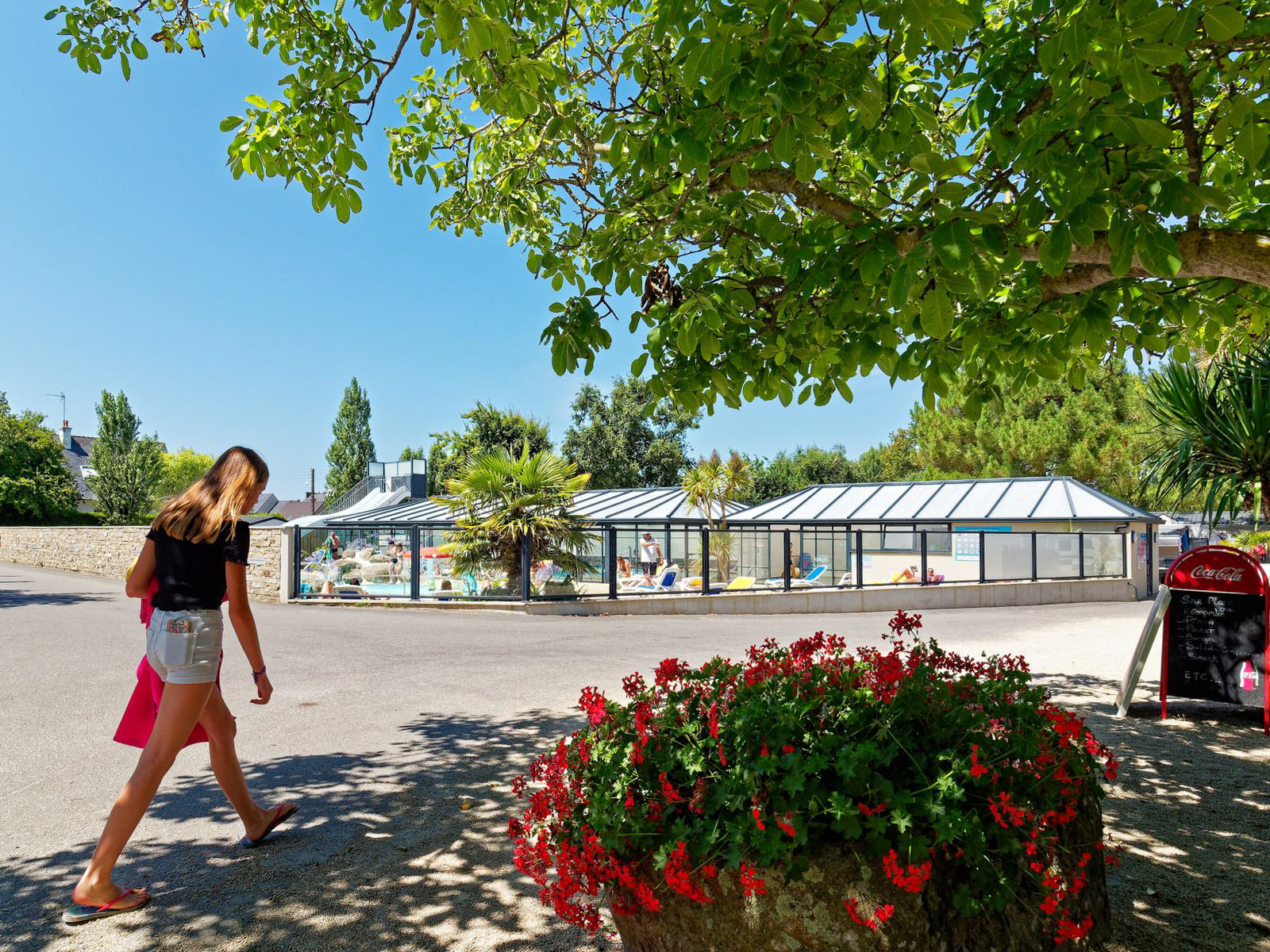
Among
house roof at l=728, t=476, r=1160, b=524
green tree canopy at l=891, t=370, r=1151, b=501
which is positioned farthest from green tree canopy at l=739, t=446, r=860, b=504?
house roof at l=728, t=476, r=1160, b=524

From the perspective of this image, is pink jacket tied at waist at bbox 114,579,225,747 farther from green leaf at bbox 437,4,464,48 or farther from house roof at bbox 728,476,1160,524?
house roof at bbox 728,476,1160,524

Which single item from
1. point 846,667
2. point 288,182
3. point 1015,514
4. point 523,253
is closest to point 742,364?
point 846,667

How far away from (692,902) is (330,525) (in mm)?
16906

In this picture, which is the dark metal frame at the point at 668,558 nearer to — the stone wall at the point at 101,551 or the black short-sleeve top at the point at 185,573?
the stone wall at the point at 101,551

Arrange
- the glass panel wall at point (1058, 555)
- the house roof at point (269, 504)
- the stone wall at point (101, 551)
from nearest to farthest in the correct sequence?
the stone wall at point (101, 551) < the glass panel wall at point (1058, 555) < the house roof at point (269, 504)

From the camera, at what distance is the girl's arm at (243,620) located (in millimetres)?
3484

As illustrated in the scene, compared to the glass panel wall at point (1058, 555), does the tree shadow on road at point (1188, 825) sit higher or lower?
lower

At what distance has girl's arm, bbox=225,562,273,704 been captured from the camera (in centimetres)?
348

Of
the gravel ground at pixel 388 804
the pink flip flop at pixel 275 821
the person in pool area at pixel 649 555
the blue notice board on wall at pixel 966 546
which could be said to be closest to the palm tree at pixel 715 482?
the person in pool area at pixel 649 555

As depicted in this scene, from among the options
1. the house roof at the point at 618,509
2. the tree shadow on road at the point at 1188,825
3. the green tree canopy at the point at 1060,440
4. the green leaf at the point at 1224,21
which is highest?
the green tree canopy at the point at 1060,440

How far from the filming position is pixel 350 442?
258 ft

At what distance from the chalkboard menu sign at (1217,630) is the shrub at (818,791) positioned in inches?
187

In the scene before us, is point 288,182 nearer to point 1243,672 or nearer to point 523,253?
point 523,253

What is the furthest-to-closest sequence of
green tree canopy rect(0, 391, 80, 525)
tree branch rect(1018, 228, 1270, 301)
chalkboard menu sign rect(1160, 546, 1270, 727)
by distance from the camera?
green tree canopy rect(0, 391, 80, 525)
chalkboard menu sign rect(1160, 546, 1270, 727)
tree branch rect(1018, 228, 1270, 301)
